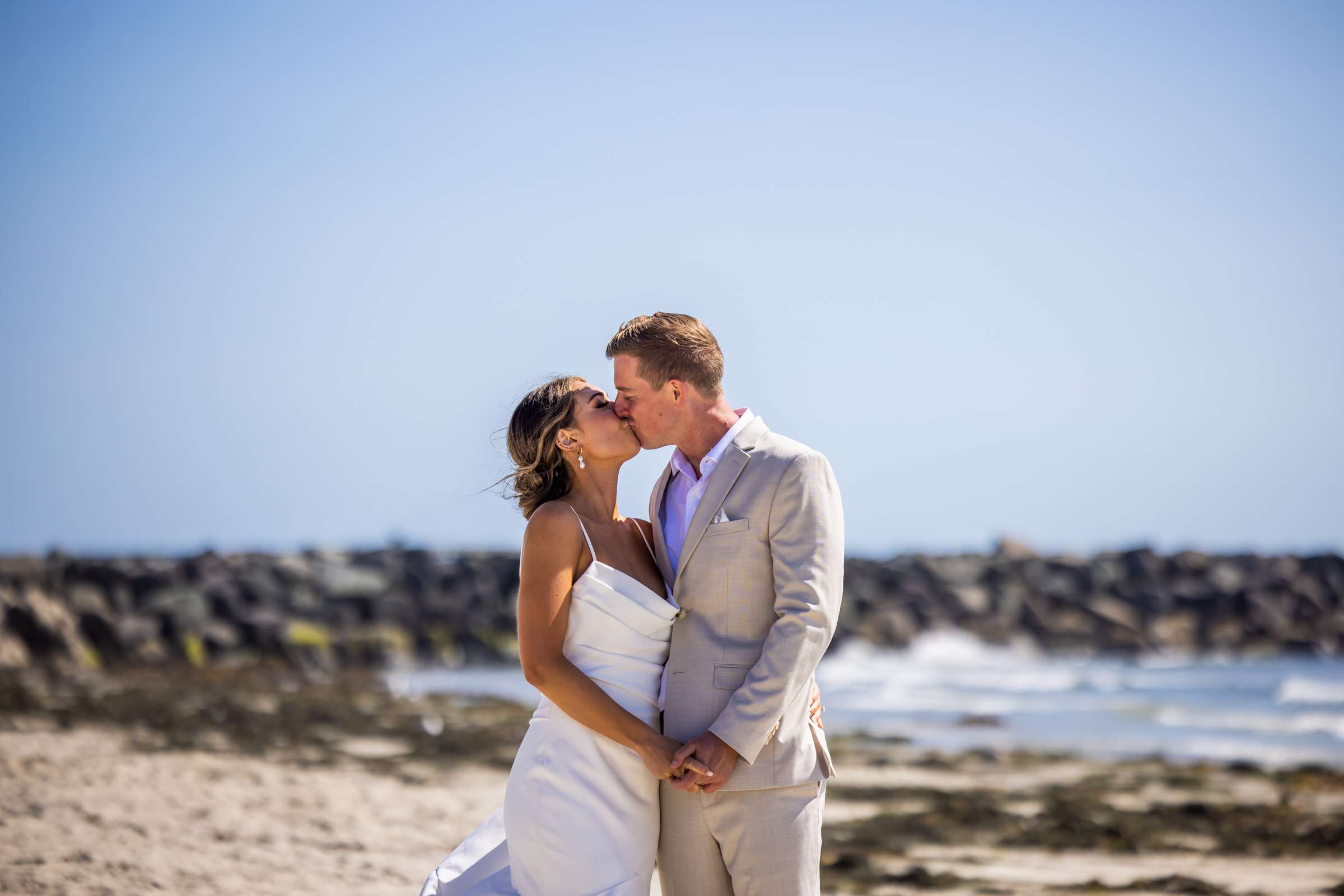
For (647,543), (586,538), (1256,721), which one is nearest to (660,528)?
(647,543)

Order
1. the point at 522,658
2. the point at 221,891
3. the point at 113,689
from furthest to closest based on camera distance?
the point at 113,689, the point at 221,891, the point at 522,658

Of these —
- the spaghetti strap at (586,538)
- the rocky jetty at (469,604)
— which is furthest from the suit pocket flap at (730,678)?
the rocky jetty at (469,604)

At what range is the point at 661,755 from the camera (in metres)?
3.15

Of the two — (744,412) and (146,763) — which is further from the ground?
(744,412)

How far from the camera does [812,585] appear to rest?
310 centimetres

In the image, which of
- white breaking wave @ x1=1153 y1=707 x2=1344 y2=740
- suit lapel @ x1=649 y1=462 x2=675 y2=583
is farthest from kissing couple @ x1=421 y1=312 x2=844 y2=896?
white breaking wave @ x1=1153 y1=707 x2=1344 y2=740

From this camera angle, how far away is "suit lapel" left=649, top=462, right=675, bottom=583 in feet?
11.7

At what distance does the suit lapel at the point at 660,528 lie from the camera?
11.7 feet

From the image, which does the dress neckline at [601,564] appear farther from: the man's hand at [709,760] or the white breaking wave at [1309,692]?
the white breaking wave at [1309,692]

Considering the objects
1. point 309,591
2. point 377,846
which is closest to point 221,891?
point 377,846

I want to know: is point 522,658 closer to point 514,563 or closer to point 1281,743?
point 1281,743

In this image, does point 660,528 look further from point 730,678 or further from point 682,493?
point 730,678

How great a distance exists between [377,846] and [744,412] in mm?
3944

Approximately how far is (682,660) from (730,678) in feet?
0.53
